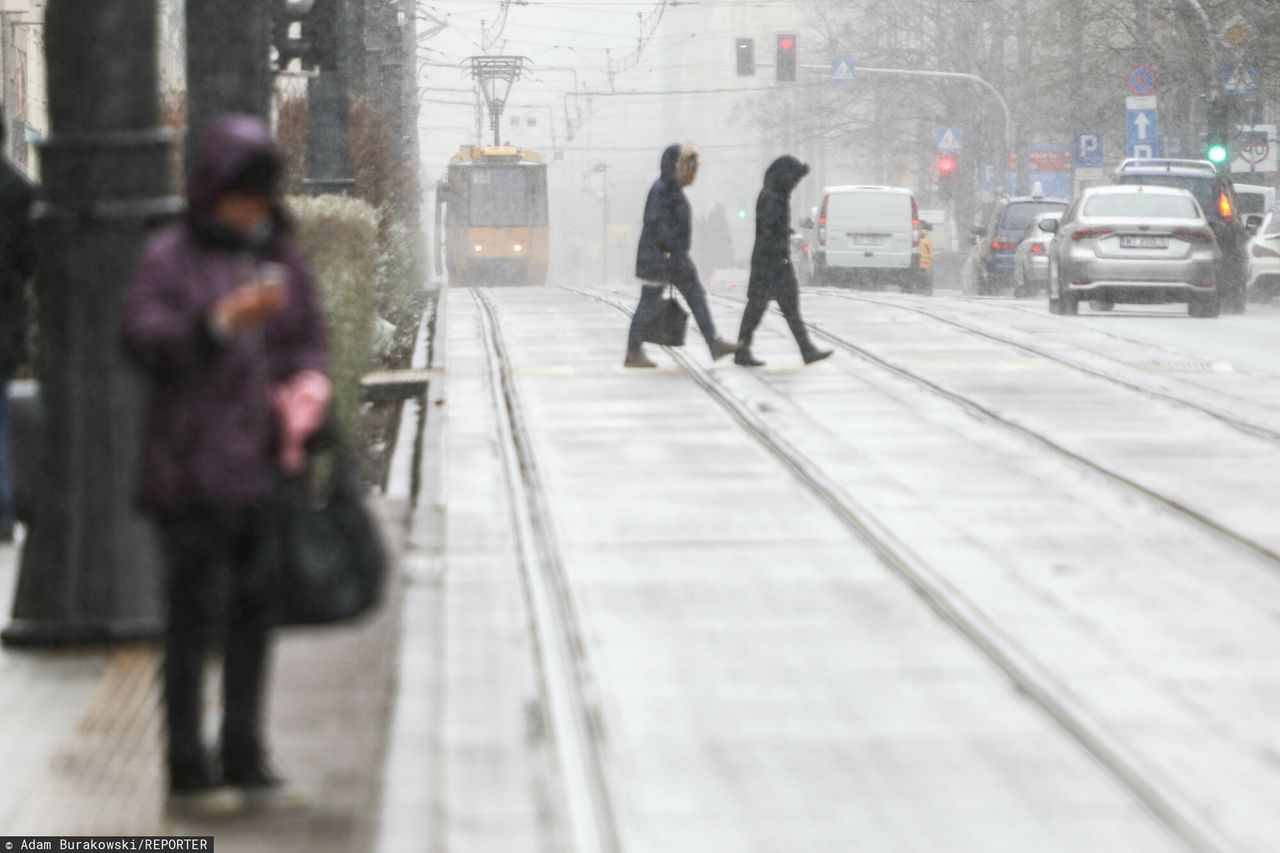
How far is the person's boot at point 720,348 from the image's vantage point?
56.8ft

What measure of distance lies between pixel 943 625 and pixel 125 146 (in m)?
2.96

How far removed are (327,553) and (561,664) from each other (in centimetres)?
212

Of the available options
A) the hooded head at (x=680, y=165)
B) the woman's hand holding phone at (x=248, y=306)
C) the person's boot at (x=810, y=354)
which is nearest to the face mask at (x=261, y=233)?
the woman's hand holding phone at (x=248, y=306)

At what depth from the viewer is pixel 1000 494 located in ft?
35.6

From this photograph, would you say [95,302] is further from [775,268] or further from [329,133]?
[329,133]

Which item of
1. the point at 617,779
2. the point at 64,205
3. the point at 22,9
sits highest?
the point at 22,9

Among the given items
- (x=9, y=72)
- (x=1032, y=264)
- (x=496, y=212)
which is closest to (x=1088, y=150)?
(x=1032, y=264)

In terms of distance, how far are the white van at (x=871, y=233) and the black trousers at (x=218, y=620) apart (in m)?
35.7

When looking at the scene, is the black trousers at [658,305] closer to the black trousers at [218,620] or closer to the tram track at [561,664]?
the tram track at [561,664]

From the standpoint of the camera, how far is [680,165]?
1688 centimetres

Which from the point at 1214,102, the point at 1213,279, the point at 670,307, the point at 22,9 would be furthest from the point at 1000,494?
the point at 22,9

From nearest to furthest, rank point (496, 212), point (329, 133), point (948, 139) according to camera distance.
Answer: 1. point (329, 133)
2. point (496, 212)
3. point (948, 139)

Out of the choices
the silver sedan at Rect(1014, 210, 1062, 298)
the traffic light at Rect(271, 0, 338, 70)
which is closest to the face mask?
the traffic light at Rect(271, 0, 338, 70)

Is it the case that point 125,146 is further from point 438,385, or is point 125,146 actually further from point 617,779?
point 438,385
